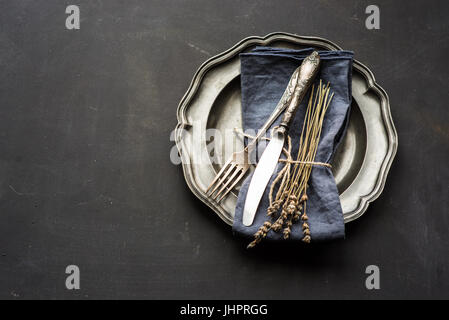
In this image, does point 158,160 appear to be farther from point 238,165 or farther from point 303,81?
point 303,81

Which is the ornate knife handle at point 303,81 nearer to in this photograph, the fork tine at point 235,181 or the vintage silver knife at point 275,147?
the vintage silver knife at point 275,147

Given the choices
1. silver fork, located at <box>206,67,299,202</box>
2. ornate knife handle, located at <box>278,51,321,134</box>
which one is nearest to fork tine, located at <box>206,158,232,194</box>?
silver fork, located at <box>206,67,299,202</box>

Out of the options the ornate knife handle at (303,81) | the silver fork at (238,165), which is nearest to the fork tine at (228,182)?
the silver fork at (238,165)

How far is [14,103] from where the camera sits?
81cm

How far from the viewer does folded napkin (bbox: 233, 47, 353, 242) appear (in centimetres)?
68

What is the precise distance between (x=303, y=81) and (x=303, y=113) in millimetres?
64

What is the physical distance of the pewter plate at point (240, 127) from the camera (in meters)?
0.71

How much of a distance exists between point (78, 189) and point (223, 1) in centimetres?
52

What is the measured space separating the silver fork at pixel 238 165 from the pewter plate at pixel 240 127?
0.01 m

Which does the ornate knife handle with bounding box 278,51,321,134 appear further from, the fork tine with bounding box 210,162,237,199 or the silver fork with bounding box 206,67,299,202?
the fork tine with bounding box 210,162,237,199

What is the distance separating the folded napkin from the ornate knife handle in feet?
0.06

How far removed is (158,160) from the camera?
78 centimetres

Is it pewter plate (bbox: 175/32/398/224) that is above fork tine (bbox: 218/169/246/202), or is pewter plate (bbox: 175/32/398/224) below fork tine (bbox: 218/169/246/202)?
above
